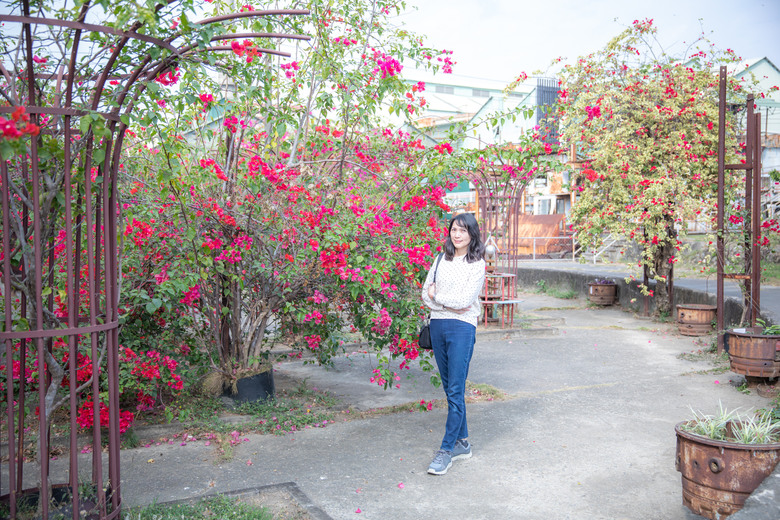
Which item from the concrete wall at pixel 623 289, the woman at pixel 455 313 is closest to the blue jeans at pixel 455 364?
the woman at pixel 455 313

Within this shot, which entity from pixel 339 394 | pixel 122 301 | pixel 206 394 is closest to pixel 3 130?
pixel 122 301

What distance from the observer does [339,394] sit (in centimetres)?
612

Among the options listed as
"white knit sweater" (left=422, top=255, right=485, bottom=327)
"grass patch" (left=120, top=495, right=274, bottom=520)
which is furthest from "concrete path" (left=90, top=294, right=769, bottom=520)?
"white knit sweater" (left=422, top=255, right=485, bottom=327)

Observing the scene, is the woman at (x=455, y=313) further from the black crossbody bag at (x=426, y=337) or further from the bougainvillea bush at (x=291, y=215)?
the bougainvillea bush at (x=291, y=215)

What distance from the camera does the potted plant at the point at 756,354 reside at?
5961 mm

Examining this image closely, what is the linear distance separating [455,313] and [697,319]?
22.2 feet

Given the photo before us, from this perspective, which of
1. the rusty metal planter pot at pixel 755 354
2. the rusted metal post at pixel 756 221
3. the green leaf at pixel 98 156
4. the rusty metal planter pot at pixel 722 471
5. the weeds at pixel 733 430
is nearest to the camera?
the green leaf at pixel 98 156

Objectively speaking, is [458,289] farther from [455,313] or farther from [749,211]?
[749,211]

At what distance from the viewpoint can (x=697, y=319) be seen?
9508 mm

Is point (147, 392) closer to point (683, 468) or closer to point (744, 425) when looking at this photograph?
point (683, 468)

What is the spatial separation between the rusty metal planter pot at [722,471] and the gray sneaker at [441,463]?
1.42 meters

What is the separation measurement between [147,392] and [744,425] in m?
3.75

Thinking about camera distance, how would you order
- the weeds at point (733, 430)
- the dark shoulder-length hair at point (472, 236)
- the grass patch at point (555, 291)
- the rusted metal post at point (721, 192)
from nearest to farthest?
the weeds at point (733, 430) < the dark shoulder-length hair at point (472, 236) < the rusted metal post at point (721, 192) < the grass patch at point (555, 291)

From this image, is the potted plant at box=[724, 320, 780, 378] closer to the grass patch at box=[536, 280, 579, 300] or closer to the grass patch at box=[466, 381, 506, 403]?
the grass patch at box=[466, 381, 506, 403]
